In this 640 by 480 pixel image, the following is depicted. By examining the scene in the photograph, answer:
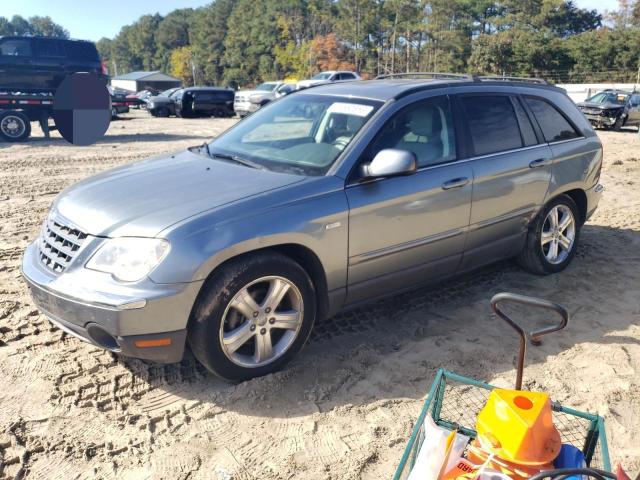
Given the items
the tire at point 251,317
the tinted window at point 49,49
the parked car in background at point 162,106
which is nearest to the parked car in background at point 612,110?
the tinted window at point 49,49

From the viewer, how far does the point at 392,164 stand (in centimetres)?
346

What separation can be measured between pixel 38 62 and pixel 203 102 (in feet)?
42.1

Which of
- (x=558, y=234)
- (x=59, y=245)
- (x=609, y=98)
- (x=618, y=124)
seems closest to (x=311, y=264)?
(x=59, y=245)

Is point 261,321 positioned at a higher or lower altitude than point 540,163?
lower

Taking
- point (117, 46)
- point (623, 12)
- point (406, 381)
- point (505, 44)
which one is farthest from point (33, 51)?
point (117, 46)

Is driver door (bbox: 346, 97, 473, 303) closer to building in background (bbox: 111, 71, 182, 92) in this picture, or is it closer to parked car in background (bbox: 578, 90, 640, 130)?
parked car in background (bbox: 578, 90, 640, 130)

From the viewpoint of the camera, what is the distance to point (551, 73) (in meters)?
56.1

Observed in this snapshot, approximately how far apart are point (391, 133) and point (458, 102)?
774mm

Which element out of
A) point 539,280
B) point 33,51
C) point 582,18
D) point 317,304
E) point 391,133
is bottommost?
point 539,280

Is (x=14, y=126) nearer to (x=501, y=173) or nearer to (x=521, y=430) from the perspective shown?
(x=501, y=173)

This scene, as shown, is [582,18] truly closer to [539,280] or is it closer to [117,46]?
[539,280]

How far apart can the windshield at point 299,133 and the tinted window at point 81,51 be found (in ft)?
42.2

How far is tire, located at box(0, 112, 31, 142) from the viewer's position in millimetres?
14359

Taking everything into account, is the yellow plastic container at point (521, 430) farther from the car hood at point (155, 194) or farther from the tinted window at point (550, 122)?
the tinted window at point (550, 122)
